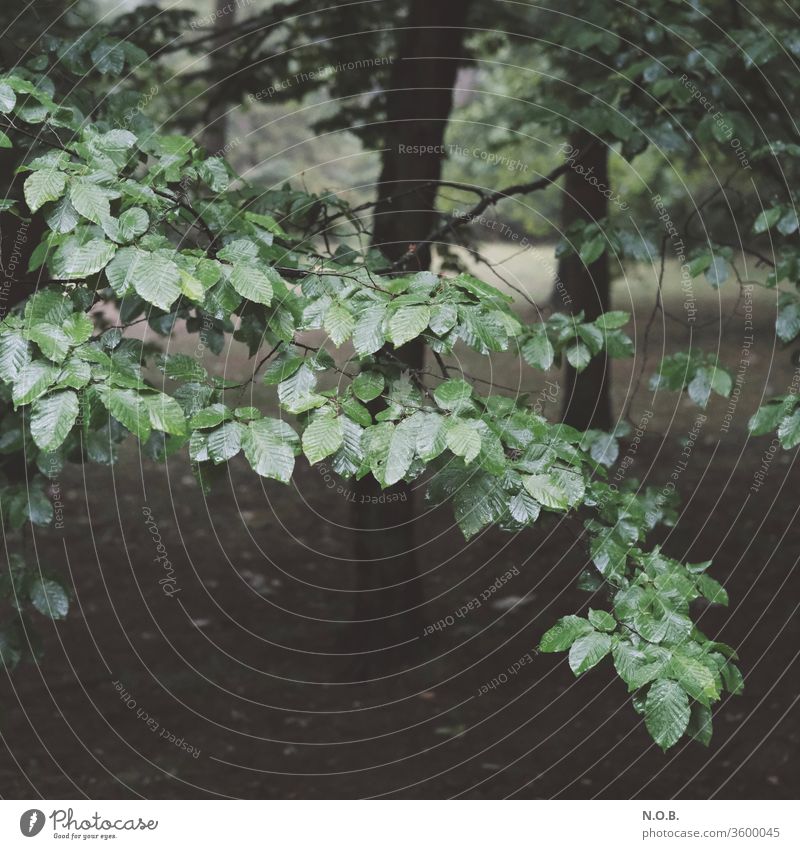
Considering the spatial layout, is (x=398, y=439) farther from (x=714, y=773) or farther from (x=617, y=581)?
(x=714, y=773)

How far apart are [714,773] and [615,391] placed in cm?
692

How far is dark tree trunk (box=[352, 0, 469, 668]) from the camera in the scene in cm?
494

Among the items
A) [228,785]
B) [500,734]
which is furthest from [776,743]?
[228,785]

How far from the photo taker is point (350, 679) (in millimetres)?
5375

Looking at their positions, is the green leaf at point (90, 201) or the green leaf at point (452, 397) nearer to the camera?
the green leaf at point (452, 397)

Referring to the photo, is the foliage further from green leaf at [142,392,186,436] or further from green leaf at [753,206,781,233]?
green leaf at [753,206,781,233]

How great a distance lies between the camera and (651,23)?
13.0 feet
